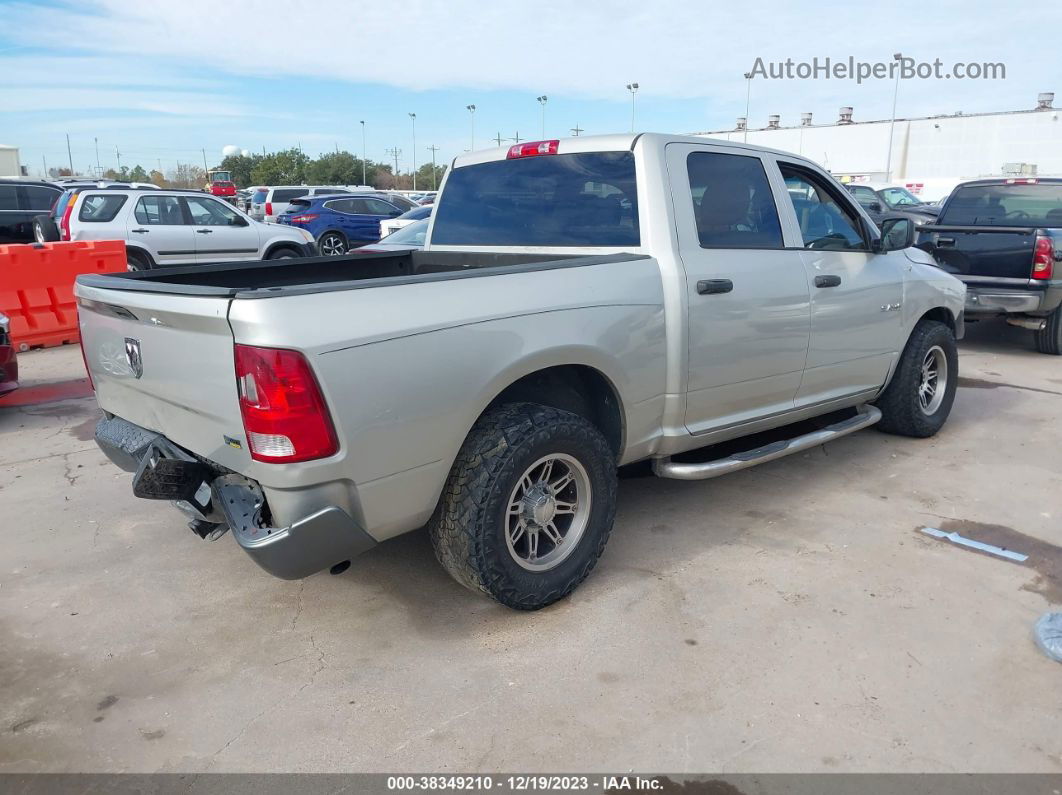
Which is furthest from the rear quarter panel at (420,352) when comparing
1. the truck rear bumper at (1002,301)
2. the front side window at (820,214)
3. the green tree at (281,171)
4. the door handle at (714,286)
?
the green tree at (281,171)

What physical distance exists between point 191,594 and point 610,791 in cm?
216

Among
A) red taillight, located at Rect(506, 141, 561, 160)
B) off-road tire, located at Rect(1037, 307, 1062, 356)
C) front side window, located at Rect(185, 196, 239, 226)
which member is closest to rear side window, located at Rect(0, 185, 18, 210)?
front side window, located at Rect(185, 196, 239, 226)

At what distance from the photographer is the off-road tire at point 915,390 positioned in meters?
5.40

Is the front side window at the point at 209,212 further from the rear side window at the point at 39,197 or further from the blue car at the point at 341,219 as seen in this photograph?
the blue car at the point at 341,219

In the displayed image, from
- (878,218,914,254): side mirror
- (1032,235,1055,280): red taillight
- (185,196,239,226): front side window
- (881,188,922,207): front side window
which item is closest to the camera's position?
(878,218,914,254): side mirror

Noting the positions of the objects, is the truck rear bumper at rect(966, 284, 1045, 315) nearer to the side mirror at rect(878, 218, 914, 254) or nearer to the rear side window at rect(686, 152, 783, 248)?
the side mirror at rect(878, 218, 914, 254)

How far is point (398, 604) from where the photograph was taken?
358 centimetres

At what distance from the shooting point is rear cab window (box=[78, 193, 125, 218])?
41.0 ft

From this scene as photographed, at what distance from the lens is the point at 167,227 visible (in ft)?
43.3

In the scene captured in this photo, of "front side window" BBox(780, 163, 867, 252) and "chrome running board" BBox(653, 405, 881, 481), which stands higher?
"front side window" BBox(780, 163, 867, 252)

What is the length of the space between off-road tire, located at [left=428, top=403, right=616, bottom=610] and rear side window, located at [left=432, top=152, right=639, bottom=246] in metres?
1.09

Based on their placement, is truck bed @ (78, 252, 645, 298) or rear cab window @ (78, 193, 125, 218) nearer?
truck bed @ (78, 252, 645, 298)

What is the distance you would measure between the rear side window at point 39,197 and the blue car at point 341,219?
5488mm

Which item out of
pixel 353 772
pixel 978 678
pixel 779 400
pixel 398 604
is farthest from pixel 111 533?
pixel 978 678
